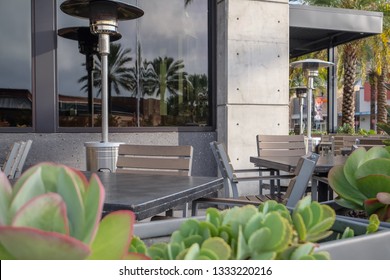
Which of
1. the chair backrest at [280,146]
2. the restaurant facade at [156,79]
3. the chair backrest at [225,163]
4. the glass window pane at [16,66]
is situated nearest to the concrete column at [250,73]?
the restaurant facade at [156,79]

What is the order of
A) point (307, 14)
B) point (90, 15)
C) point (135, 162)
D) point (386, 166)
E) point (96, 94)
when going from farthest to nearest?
point (307, 14), point (96, 94), point (90, 15), point (135, 162), point (386, 166)

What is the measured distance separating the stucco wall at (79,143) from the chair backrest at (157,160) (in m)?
3.10

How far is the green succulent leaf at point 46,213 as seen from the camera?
0.38 meters

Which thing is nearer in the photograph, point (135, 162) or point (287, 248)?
point (287, 248)

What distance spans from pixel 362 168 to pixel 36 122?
6027mm

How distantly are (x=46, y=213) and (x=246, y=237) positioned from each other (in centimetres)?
22

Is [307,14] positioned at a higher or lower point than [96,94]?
higher

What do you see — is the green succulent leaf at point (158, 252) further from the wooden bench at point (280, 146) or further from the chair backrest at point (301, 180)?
the wooden bench at point (280, 146)

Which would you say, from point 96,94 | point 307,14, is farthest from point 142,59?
point 307,14

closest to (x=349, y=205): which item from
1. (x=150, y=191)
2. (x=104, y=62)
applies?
(x=150, y=191)

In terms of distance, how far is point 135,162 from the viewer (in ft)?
11.0

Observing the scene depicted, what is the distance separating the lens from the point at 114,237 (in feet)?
1.41
